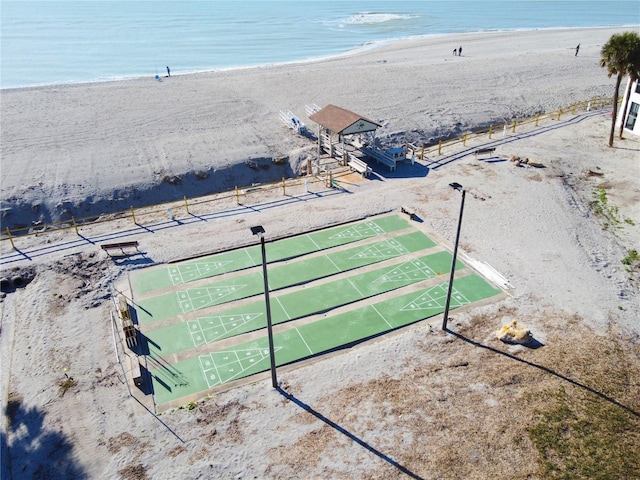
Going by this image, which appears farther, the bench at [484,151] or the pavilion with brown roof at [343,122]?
the bench at [484,151]

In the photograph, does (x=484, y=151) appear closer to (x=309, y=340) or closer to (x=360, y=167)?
(x=360, y=167)

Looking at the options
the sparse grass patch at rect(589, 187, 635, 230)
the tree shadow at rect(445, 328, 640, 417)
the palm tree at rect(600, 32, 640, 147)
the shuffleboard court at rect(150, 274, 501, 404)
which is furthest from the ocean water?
the tree shadow at rect(445, 328, 640, 417)

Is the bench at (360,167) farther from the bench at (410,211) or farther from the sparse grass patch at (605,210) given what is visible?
the sparse grass patch at (605,210)

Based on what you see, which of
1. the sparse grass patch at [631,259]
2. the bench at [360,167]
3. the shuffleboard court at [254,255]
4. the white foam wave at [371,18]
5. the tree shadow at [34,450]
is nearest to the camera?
the tree shadow at [34,450]

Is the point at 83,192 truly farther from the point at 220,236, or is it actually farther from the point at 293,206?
the point at 293,206

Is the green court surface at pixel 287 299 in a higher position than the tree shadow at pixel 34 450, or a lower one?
higher

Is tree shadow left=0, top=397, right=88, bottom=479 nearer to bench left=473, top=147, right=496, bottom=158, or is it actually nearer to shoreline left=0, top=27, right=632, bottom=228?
shoreline left=0, top=27, right=632, bottom=228

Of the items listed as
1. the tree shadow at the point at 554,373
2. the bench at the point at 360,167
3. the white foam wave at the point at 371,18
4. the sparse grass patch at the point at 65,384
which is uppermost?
the white foam wave at the point at 371,18

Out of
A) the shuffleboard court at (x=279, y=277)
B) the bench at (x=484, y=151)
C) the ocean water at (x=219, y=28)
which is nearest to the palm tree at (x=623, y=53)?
the bench at (x=484, y=151)
